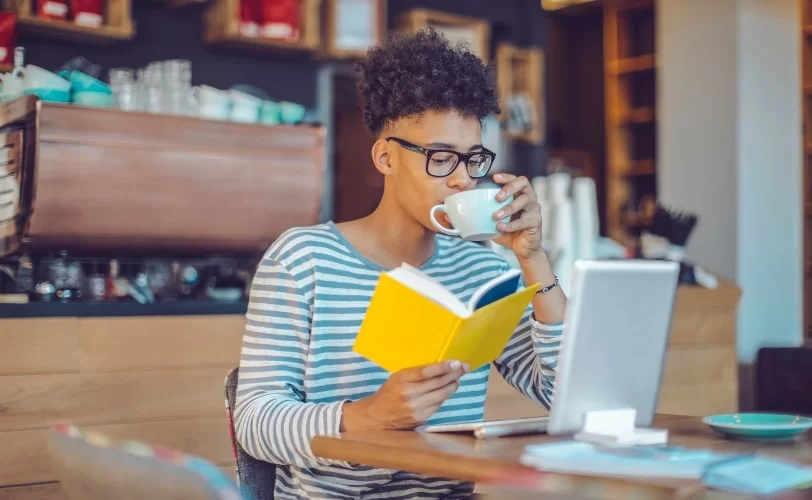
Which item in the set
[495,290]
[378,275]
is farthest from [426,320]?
[378,275]

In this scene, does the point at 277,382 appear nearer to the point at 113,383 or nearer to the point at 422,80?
the point at 422,80

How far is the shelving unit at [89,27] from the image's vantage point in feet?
11.4

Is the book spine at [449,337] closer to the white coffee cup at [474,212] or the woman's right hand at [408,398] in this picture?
the woman's right hand at [408,398]

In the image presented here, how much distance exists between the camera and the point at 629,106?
7527mm

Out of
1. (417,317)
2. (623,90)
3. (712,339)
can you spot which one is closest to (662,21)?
(712,339)

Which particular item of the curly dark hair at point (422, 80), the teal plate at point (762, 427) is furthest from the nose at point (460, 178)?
the teal plate at point (762, 427)

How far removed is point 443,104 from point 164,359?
1301 mm

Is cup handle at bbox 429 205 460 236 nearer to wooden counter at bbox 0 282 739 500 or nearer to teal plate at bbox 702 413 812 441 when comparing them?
teal plate at bbox 702 413 812 441

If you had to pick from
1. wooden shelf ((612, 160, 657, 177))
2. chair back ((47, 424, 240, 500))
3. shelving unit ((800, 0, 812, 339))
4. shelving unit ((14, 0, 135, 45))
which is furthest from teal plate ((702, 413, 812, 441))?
wooden shelf ((612, 160, 657, 177))

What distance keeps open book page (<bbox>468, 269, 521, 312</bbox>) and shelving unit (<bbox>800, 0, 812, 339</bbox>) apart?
421cm

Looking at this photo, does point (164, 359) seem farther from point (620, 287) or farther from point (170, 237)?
point (620, 287)

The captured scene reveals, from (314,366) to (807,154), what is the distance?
14.9 ft

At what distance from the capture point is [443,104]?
5.94 feet

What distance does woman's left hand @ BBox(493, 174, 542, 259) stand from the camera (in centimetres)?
175
